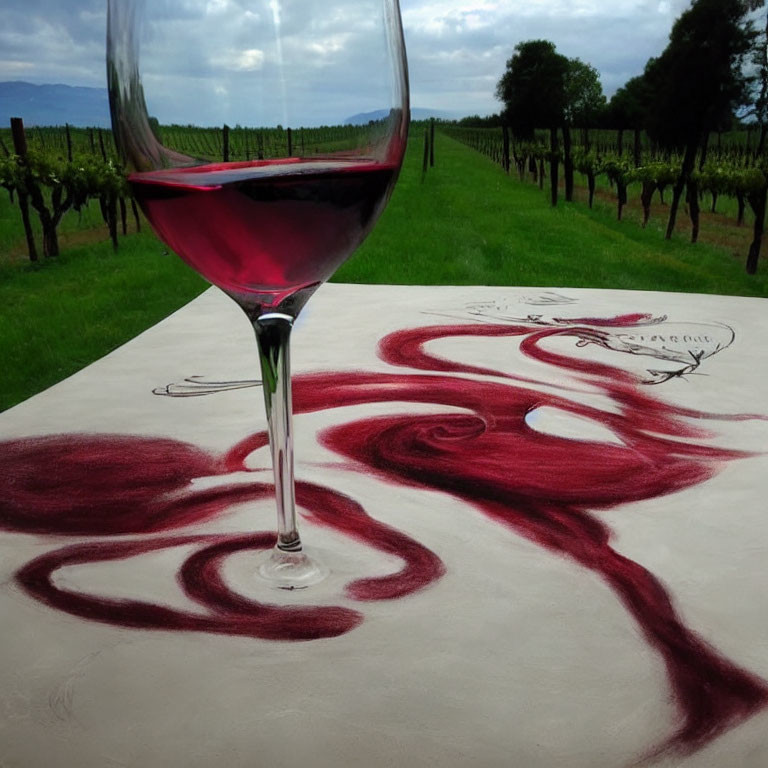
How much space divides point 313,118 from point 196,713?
21 cm

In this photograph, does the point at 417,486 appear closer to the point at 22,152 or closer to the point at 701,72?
the point at 22,152

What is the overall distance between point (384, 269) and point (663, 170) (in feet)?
3.41

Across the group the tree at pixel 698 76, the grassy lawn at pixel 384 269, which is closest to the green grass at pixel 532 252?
the grassy lawn at pixel 384 269

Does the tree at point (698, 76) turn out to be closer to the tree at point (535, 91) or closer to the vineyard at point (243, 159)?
the vineyard at point (243, 159)

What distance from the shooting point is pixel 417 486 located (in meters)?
0.42

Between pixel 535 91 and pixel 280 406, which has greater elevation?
pixel 535 91

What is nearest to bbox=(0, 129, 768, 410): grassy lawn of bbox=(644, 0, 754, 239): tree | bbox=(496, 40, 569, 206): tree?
bbox=(644, 0, 754, 239): tree

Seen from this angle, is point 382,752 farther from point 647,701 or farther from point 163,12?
point 163,12

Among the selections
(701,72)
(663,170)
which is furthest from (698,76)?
(663,170)

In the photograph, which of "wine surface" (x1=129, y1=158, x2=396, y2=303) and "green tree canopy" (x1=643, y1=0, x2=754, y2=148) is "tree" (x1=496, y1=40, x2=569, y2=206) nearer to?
"green tree canopy" (x1=643, y1=0, x2=754, y2=148)

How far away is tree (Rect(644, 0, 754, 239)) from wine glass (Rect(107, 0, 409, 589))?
1562 mm

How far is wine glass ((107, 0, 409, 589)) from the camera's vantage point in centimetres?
29

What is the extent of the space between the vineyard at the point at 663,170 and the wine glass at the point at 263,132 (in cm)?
126

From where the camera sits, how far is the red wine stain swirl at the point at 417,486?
302 millimetres
